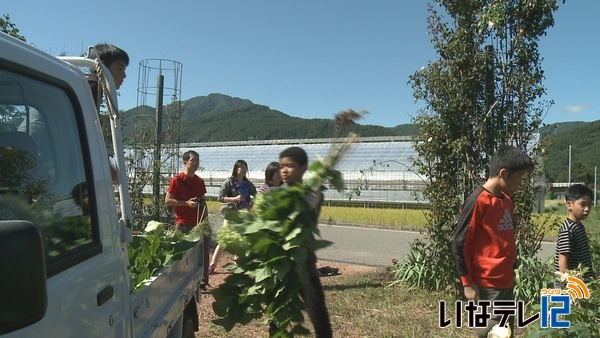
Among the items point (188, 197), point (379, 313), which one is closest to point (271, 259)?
point (379, 313)

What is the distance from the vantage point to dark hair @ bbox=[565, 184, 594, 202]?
4504 mm

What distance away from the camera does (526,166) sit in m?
3.75

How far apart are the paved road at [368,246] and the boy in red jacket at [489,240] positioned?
449 cm

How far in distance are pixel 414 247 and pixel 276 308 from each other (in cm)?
487

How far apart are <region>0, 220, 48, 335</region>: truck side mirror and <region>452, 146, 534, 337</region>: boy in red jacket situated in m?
A: 3.07

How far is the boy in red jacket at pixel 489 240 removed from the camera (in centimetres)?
371

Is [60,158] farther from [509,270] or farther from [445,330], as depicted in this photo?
[445,330]

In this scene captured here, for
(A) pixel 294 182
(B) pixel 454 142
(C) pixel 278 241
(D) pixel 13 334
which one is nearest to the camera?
(D) pixel 13 334

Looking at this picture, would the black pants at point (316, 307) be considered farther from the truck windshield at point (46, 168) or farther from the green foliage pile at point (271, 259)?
the truck windshield at point (46, 168)

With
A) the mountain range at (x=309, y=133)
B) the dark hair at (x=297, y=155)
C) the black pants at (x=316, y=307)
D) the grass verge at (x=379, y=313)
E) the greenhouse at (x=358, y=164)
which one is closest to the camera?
the dark hair at (x=297, y=155)

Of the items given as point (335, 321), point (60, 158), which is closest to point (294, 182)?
point (60, 158)

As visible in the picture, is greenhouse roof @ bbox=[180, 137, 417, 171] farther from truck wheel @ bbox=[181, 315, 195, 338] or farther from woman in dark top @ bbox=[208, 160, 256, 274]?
truck wheel @ bbox=[181, 315, 195, 338]

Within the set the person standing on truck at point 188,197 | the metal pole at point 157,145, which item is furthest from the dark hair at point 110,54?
the metal pole at point 157,145

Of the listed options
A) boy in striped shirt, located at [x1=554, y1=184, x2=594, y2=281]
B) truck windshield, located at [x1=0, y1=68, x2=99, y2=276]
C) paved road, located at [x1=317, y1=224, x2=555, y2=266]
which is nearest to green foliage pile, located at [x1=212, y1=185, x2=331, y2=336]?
truck windshield, located at [x1=0, y1=68, x2=99, y2=276]
